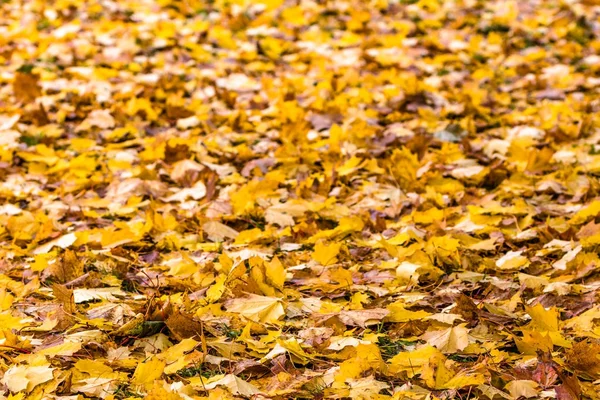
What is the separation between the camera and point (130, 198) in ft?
10.2

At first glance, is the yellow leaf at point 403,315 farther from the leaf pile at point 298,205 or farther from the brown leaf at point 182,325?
the brown leaf at point 182,325

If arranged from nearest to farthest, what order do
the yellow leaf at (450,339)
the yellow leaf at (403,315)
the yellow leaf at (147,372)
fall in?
the yellow leaf at (147,372), the yellow leaf at (450,339), the yellow leaf at (403,315)

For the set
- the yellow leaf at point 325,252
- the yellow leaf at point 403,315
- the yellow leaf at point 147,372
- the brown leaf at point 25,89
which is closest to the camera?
the yellow leaf at point 147,372

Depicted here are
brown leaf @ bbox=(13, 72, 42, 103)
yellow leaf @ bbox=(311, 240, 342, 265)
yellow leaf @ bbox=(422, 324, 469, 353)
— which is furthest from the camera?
brown leaf @ bbox=(13, 72, 42, 103)

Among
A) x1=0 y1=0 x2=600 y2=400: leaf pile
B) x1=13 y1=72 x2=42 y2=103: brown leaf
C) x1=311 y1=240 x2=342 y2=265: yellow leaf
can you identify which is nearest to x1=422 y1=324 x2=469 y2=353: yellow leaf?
x1=0 y1=0 x2=600 y2=400: leaf pile

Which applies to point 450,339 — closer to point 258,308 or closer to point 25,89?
point 258,308

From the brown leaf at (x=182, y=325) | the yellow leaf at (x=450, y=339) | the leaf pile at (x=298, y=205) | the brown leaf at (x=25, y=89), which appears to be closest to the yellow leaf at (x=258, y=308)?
the leaf pile at (x=298, y=205)

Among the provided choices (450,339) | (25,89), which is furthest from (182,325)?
(25,89)

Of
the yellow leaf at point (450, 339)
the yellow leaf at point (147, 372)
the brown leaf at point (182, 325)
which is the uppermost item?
the yellow leaf at point (147, 372)

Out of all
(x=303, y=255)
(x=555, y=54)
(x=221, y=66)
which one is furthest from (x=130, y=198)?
(x=555, y=54)

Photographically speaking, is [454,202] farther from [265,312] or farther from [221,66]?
[221,66]

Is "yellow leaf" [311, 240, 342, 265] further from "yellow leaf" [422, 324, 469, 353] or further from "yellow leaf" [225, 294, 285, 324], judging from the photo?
"yellow leaf" [422, 324, 469, 353]

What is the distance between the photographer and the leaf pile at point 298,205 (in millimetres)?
1990

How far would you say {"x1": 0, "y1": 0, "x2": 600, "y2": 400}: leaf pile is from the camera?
6.53 ft
